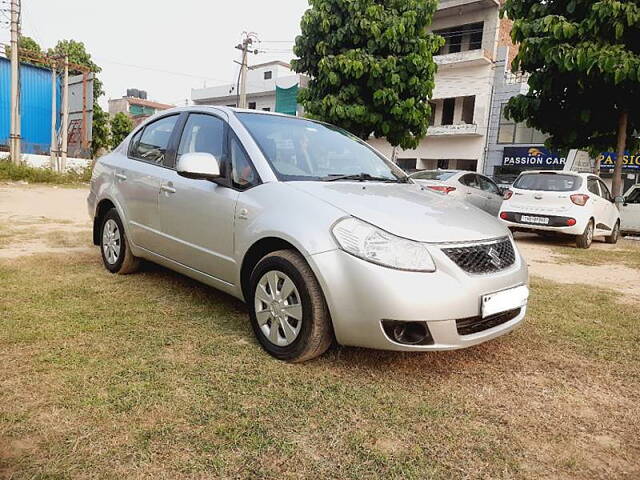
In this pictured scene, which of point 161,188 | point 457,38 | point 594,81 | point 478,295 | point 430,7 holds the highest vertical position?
point 457,38

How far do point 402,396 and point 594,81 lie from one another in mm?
9877

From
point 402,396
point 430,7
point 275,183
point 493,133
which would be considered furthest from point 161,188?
point 493,133

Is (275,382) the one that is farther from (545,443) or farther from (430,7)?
(430,7)

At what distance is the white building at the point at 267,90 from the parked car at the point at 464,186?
20.4 meters

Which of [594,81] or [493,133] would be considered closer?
[594,81]

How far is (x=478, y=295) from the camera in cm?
252

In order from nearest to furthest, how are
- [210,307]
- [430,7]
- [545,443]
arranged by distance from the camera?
1. [545,443]
2. [210,307]
3. [430,7]

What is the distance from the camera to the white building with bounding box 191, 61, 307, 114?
30.5 metres

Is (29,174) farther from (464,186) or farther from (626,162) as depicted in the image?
(626,162)

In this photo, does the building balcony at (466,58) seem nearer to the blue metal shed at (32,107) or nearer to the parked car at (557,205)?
the parked car at (557,205)

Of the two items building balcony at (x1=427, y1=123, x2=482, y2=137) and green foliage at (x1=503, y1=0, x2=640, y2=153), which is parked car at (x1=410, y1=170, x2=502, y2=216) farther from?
building balcony at (x1=427, y1=123, x2=482, y2=137)

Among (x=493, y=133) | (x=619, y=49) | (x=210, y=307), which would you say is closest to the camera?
(x=210, y=307)

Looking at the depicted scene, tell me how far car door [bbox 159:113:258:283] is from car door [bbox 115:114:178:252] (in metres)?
0.17

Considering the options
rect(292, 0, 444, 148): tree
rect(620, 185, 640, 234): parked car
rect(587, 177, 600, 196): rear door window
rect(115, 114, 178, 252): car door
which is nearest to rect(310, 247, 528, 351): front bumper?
rect(115, 114, 178, 252): car door
